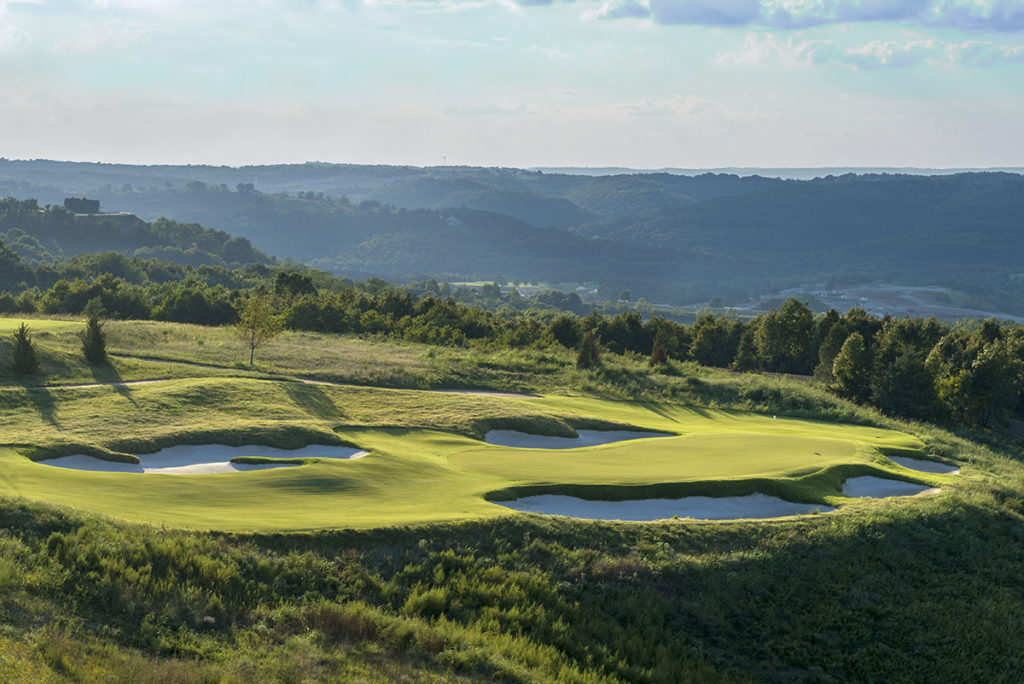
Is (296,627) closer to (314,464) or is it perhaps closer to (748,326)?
(314,464)

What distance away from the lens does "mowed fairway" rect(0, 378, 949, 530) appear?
17703mm

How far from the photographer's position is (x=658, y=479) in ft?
76.1

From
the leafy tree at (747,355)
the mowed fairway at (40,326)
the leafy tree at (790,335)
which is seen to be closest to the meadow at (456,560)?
the mowed fairway at (40,326)

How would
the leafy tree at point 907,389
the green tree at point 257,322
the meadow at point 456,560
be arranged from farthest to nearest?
the leafy tree at point 907,389 → the green tree at point 257,322 → the meadow at point 456,560

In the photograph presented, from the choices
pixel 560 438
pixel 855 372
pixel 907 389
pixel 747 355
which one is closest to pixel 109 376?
pixel 560 438

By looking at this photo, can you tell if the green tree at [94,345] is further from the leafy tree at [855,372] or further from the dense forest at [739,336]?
the leafy tree at [855,372]

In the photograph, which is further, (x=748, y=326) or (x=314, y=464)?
(x=748, y=326)

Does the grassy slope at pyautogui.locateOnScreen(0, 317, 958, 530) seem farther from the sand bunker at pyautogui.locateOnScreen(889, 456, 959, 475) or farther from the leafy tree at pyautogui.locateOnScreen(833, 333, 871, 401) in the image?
the leafy tree at pyautogui.locateOnScreen(833, 333, 871, 401)

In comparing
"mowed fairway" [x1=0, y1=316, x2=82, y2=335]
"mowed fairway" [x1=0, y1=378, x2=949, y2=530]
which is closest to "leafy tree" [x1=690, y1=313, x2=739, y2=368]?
"mowed fairway" [x1=0, y1=378, x2=949, y2=530]

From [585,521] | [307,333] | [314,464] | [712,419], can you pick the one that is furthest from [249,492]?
[307,333]

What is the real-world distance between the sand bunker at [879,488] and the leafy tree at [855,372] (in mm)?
33502

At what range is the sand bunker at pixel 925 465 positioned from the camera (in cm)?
3102

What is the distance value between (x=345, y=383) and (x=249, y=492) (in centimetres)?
2236

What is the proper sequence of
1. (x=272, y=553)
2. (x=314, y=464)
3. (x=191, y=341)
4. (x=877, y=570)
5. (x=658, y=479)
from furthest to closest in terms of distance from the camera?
(x=191, y=341) → (x=658, y=479) → (x=314, y=464) → (x=877, y=570) → (x=272, y=553)
